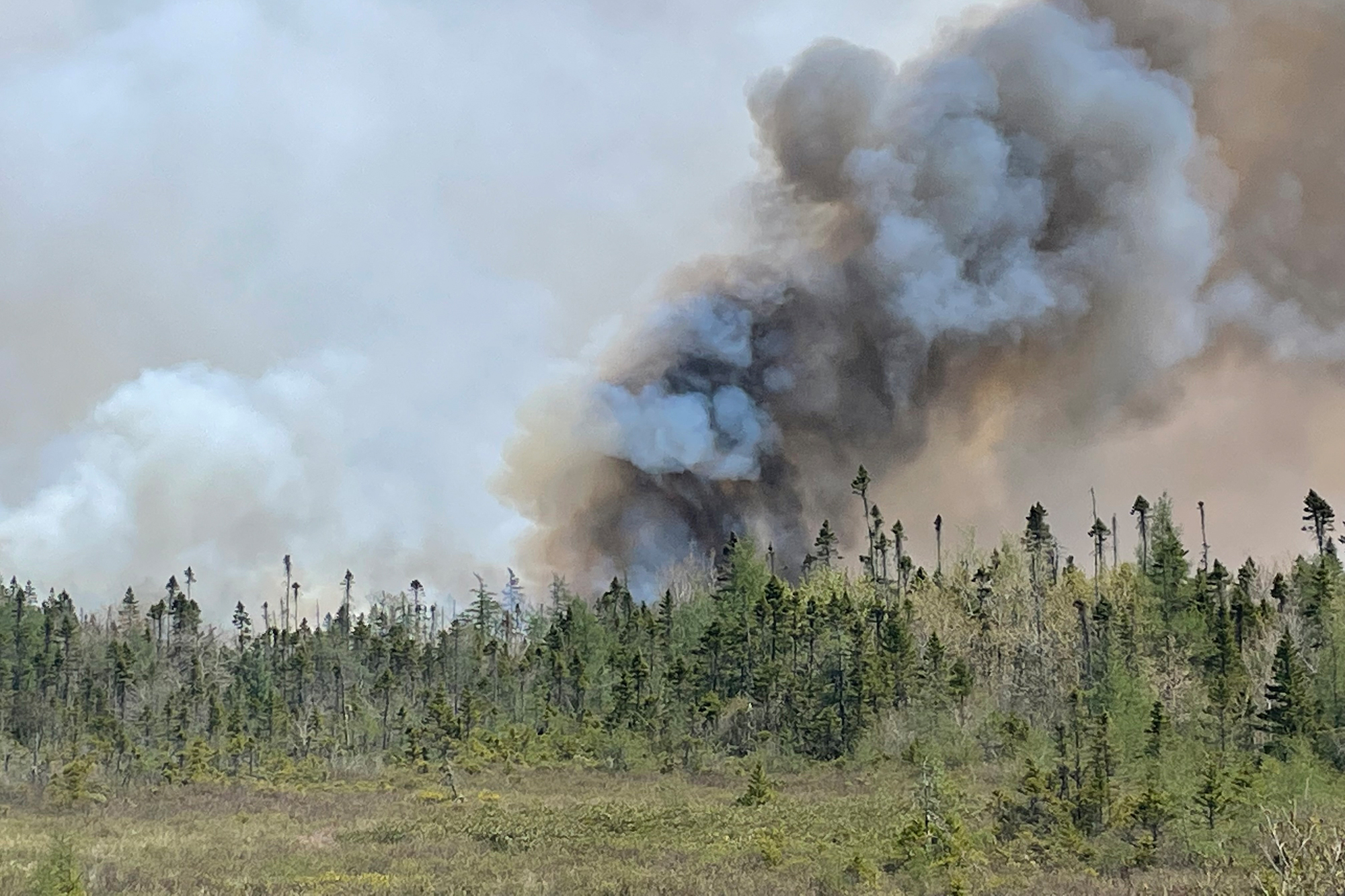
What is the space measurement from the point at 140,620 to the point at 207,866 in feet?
319

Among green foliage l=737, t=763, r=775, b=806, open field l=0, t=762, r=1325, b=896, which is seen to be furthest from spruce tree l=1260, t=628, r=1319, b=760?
green foliage l=737, t=763, r=775, b=806

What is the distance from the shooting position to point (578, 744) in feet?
209

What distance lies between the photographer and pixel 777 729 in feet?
213

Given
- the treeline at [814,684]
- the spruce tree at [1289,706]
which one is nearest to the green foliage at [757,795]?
the treeline at [814,684]

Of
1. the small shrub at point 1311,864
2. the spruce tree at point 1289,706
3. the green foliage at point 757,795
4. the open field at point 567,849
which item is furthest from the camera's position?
the spruce tree at point 1289,706

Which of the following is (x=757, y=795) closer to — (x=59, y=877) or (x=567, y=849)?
(x=567, y=849)

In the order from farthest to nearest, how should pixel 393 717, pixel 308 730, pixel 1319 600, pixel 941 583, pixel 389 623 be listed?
1. pixel 389 623
2. pixel 941 583
3. pixel 393 717
4. pixel 308 730
5. pixel 1319 600

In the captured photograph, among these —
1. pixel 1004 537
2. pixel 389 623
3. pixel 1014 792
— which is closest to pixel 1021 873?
pixel 1014 792

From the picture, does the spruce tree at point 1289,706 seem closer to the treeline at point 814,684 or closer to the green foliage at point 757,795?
the treeline at point 814,684

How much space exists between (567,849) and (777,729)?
120 feet

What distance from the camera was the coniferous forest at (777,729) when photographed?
2738cm

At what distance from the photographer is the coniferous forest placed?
89.8 ft

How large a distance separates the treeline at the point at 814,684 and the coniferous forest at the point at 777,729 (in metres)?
0.25

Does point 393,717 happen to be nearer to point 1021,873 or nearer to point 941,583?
point 941,583
